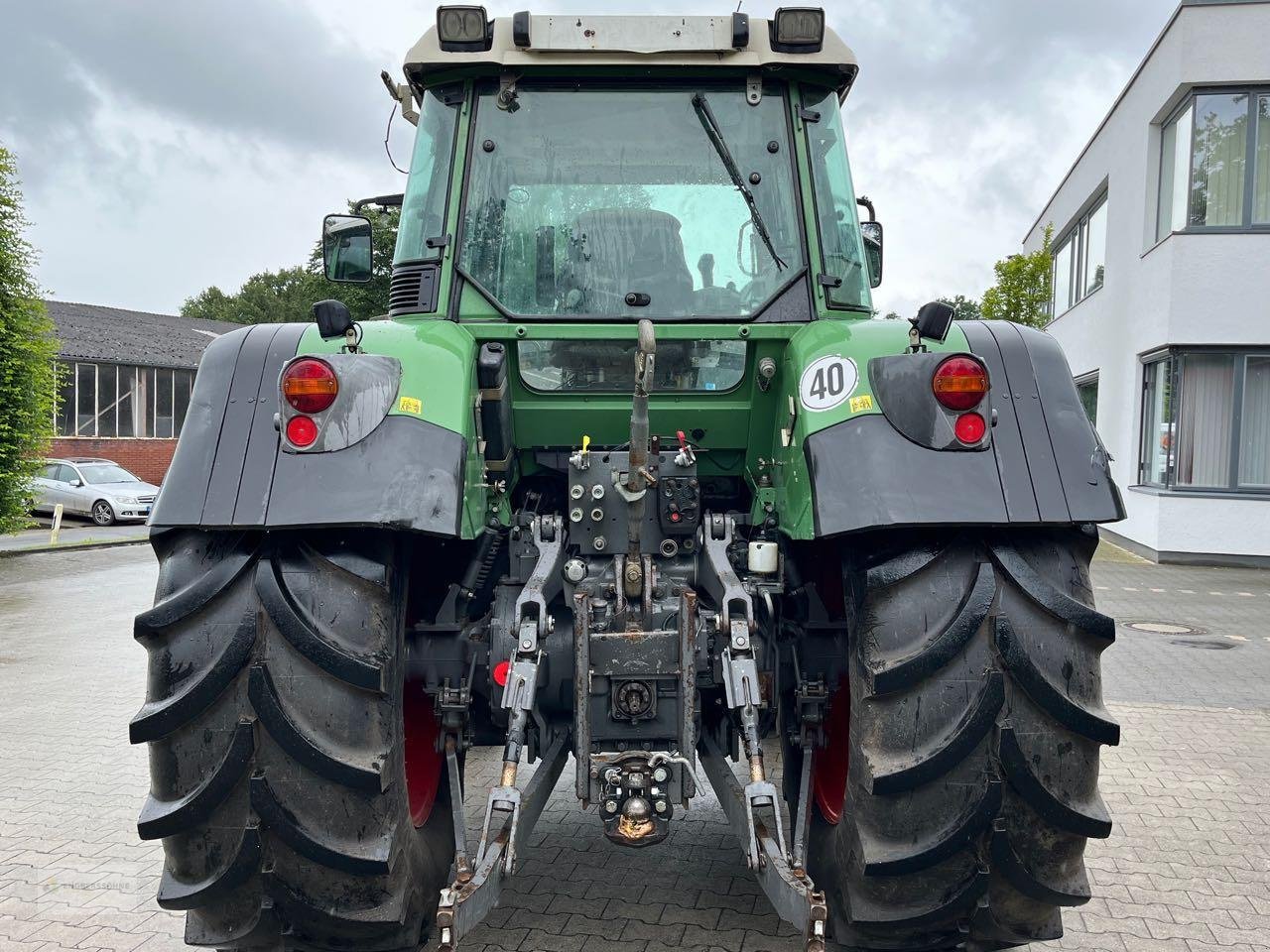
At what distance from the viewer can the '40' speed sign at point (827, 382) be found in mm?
2998

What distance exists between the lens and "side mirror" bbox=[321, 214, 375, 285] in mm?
4453

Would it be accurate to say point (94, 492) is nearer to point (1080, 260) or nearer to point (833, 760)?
point (1080, 260)

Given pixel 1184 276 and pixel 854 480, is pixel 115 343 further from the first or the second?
pixel 854 480

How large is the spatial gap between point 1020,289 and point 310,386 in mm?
21394

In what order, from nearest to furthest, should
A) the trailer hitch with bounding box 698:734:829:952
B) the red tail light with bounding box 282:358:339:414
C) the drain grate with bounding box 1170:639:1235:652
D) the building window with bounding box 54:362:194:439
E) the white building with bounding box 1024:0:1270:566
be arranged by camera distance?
the trailer hitch with bounding box 698:734:829:952 → the red tail light with bounding box 282:358:339:414 → the drain grate with bounding box 1170:639:1235:652 → the white building with bounding box 1024:0:1270:566 → the building window with bounding box 54:362:194:439

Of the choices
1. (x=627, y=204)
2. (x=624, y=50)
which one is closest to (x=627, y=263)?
(x=627, y=204)

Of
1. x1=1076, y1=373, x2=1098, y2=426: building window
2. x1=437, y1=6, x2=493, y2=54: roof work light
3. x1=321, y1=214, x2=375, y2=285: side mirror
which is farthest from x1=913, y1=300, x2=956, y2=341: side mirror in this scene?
x1=1076, y1=373, x2=1098, y2=426: building window

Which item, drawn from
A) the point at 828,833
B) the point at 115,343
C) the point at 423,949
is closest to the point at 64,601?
the point at 423,949

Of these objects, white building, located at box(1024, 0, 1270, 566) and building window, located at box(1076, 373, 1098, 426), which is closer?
white building, located at box(1024, 0, 1270, 566)

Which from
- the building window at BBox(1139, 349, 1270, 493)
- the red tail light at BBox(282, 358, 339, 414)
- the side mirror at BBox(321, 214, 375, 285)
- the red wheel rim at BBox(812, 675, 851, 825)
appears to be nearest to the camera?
the red tail light at BBox(282, 358, 339, 414)

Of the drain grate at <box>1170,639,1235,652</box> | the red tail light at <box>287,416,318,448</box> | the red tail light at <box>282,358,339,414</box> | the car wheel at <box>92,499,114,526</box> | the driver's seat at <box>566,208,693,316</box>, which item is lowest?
the car wheel at <box>92,499,114,526</box>

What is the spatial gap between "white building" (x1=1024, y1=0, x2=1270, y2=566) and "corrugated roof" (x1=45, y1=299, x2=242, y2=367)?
24799 millimetres

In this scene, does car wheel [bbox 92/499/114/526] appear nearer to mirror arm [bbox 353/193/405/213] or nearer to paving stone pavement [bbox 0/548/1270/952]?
paving stone pavement [bbox 0/548/1270/952]

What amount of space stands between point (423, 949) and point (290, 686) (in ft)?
4.51
